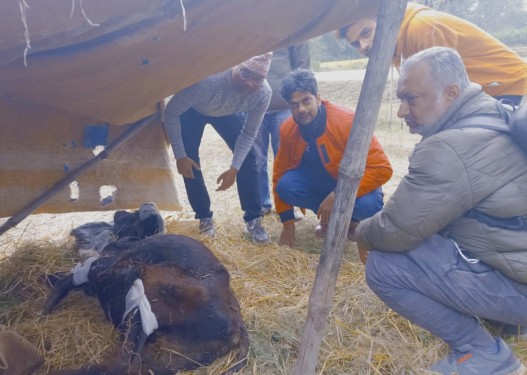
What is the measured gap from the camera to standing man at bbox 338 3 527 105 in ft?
12.3

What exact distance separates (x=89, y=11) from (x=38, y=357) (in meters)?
1.71

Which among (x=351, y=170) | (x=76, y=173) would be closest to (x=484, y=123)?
(x=351, y=170)

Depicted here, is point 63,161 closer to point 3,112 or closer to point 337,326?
point 3,112

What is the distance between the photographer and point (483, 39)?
384 centimetres

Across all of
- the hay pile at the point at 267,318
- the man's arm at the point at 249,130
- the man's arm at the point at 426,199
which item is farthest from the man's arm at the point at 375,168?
the man's arm at the point at 426,199

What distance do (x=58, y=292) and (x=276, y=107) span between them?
2791mm

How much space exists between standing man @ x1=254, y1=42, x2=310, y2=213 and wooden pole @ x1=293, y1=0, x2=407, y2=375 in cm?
287

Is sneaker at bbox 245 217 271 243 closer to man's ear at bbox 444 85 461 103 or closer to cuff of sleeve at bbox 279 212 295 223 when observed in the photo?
cuff of sleeve at bbox 279 212 295 223

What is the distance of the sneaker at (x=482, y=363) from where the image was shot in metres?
2.66

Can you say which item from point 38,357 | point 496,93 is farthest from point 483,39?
point 38,357

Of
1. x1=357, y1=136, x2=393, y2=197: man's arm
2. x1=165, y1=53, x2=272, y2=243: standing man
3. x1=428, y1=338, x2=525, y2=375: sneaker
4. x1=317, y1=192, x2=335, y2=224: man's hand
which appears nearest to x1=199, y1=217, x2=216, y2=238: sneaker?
x1=165, y1=53, x2=272, y2=243: standing man

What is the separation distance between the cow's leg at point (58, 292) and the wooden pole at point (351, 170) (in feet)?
5.41

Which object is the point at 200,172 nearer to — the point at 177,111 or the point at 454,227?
the point at 177,111

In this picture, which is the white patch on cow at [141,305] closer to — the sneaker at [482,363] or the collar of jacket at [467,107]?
the sneaker at [482,363]
